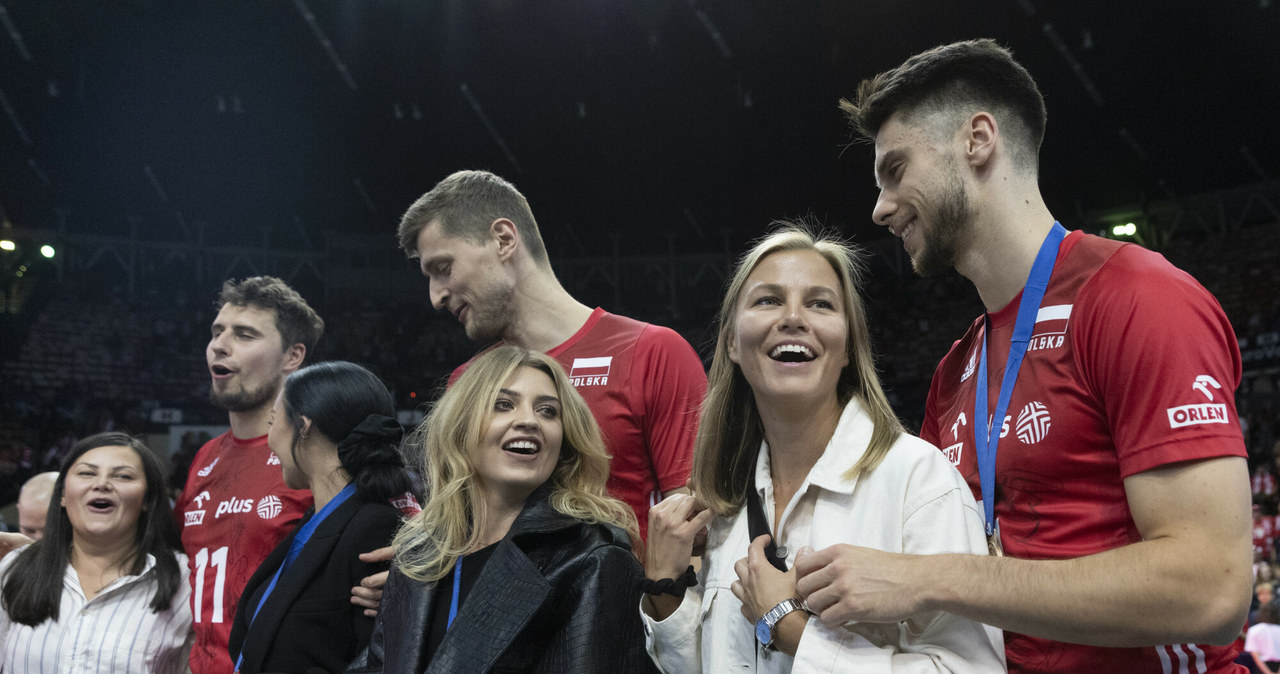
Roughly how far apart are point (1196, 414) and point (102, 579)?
3.48 meters

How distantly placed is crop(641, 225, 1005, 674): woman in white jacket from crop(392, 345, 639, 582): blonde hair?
0.44 metres

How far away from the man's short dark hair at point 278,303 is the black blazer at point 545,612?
2.06 meters

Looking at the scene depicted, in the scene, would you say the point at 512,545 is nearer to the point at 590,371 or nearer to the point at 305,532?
the point at 590,371

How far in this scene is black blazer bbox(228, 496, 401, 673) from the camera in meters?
2.43

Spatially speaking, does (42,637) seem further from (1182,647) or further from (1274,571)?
(1274,571)

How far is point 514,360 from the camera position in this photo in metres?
2.44

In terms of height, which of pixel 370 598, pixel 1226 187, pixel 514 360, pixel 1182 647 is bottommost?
pixel 1182 647

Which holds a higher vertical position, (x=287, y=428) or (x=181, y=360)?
(x=181, y=360)

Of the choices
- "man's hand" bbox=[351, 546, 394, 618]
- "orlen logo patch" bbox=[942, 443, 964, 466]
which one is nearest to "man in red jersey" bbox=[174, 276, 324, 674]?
"man's hand" bbox=[351, 546, 394, 618]

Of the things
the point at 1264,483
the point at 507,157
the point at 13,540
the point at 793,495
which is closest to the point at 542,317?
the point at 793,495

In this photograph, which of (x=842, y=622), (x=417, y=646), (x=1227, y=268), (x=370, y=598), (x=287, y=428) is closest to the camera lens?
(x=842, y=622)

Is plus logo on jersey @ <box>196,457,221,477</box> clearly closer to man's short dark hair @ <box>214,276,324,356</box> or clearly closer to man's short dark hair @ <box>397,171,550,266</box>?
man's short dark hair @ <box>214,276,324,356</box>

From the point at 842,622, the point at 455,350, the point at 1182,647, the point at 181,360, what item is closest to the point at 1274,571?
the point at 1182,647

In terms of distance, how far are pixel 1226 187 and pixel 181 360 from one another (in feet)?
64.3
